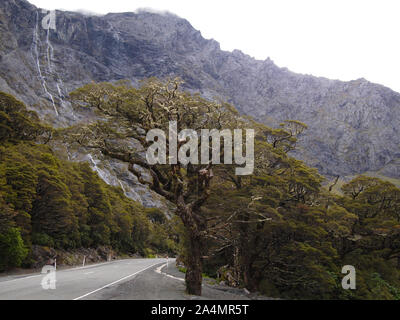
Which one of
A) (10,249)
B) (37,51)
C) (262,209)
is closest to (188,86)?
(37,51)

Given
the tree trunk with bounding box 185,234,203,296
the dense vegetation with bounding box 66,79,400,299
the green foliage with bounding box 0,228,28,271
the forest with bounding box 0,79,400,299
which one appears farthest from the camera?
the green foliage with bounding box 0,228,28,271

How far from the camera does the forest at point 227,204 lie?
13.2 meters

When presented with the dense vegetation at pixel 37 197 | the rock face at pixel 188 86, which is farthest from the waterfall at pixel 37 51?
the dense vegetation at pixel 37 197

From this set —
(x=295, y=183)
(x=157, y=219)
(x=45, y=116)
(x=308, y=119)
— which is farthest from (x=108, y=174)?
(x=308, y=119)

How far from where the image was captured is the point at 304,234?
1872cm

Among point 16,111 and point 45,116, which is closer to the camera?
point 16,111

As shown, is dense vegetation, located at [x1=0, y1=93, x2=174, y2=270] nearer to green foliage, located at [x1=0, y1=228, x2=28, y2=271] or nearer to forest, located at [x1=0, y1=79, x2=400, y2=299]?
green foliage, located at [x1=0, y1=228, x2=28, y2=271]

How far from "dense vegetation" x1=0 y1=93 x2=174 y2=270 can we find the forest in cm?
10

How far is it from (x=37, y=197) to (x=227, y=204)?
1931 cm

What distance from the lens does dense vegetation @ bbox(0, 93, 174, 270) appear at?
→ 71.3ft
